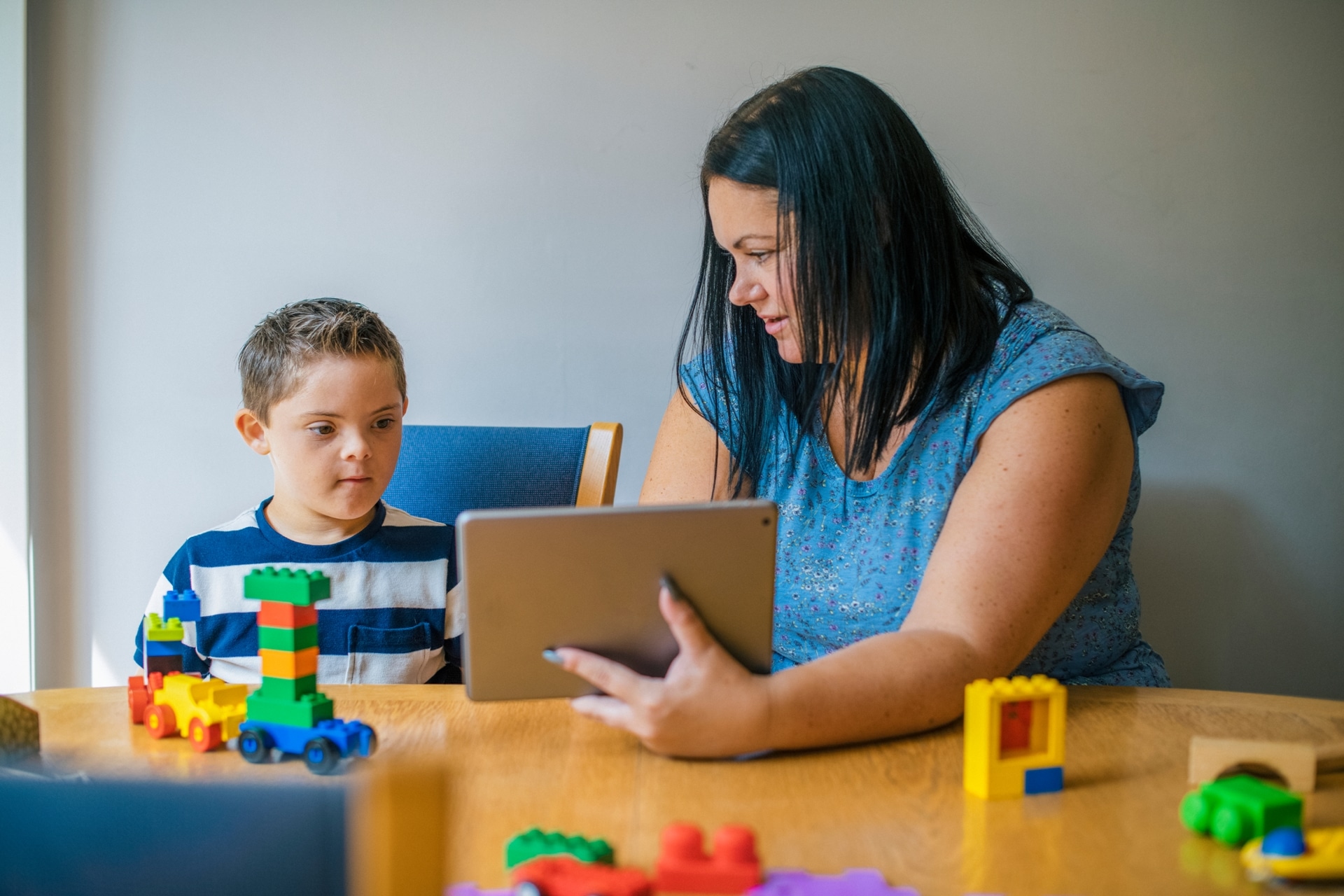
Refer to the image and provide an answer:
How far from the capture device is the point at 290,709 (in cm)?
81

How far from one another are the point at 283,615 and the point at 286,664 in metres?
0.04

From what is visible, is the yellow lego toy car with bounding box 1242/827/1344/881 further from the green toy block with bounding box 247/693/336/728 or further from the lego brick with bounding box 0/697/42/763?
the lego brick with bounding box 0/697/42/763

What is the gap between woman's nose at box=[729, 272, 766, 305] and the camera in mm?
1185

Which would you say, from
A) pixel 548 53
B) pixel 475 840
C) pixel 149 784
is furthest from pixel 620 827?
pixel 548 53

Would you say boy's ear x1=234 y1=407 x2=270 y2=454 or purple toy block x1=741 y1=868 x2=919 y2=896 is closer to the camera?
purple toy block x1=741 y1=868 x2=919 y2=896

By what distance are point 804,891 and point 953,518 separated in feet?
1.55

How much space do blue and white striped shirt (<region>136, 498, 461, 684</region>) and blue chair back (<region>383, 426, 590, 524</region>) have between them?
0.12 meters

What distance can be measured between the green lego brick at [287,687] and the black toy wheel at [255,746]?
1.2 inches

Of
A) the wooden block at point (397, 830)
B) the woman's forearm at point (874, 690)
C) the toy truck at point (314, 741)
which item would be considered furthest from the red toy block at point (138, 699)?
the wooden block at point (397, 830)

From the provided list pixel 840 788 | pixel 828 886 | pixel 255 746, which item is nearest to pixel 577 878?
pixel 828 886

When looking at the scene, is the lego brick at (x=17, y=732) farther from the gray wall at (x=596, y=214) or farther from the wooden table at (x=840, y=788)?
the gray wall at (x=596, y=214)

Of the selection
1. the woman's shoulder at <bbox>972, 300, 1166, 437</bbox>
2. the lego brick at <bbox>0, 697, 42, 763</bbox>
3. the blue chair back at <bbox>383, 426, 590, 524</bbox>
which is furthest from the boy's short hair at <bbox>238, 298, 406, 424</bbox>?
the woman's shoulder at <bbox>972, 300, 1166, 437</bbox>

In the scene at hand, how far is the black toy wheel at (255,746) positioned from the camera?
0.82 meters

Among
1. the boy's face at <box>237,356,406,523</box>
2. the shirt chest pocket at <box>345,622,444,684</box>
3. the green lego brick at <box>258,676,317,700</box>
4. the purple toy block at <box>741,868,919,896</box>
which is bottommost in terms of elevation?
the shirt chest pocket at <box>345,622,444,684</box>
